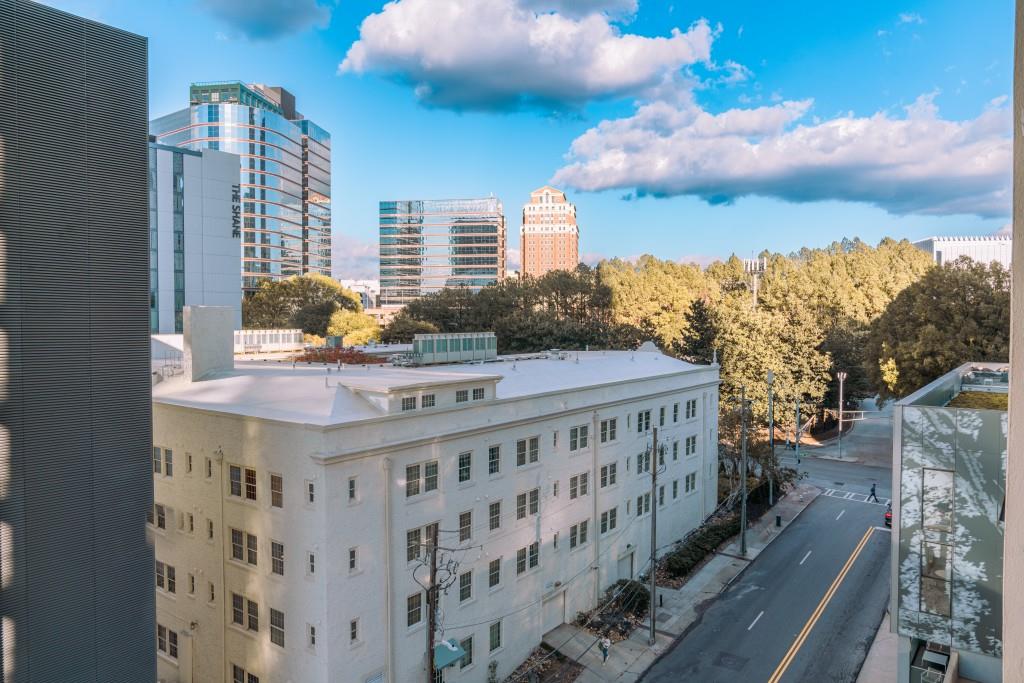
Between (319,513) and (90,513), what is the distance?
239 inches

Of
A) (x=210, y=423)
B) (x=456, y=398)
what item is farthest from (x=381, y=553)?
(x=210, y=423)

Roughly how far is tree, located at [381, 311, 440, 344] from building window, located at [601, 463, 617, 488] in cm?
4357

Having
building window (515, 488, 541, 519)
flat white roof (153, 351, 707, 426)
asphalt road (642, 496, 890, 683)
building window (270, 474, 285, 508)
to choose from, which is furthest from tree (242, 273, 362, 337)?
building window (270, 474, 285, 508)

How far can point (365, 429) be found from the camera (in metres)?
21.5

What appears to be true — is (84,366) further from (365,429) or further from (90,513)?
(365,429)

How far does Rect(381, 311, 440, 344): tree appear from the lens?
75375 millimetres

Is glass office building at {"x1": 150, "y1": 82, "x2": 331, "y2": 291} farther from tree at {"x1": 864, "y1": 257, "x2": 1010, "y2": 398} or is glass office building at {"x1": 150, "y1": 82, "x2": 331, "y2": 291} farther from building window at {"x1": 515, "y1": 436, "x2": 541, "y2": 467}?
tree at {"x1": 864, "y1": 257, "x2": 1010, "y2": 398}

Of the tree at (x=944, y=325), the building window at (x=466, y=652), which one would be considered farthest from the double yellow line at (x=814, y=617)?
the tree at (x=944, y=325)

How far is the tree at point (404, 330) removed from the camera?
75375 mm

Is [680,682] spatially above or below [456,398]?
below

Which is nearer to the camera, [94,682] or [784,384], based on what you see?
[94,682]

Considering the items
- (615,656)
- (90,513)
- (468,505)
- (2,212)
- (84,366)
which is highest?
(2,212)

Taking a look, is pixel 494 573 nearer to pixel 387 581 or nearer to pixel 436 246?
pixel 387 581

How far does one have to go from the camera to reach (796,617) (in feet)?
103
